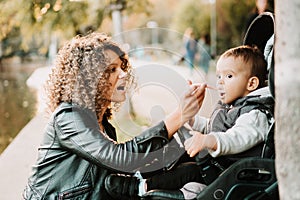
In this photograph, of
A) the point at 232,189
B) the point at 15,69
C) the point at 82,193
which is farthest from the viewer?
the point at 15,69

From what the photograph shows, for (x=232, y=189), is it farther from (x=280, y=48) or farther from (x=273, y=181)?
(x=280, y=48)

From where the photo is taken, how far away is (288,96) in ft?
8.18

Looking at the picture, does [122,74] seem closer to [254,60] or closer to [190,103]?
[190,103]

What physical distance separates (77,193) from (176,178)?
0.51 metres

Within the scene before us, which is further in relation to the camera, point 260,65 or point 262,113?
point 260,65

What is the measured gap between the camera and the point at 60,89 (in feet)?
11.0

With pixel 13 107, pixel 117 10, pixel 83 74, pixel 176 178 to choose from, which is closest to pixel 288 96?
pixel 176 178

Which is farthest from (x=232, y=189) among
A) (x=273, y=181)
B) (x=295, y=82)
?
(x=295, y=82)

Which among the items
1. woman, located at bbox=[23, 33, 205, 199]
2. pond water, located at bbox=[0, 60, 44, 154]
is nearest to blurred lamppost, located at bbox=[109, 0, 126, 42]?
pond water, located at bbox=[0, 60, 44, 154]

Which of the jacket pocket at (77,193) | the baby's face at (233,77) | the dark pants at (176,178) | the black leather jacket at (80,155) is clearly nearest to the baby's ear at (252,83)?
the baby's face at (233,77)

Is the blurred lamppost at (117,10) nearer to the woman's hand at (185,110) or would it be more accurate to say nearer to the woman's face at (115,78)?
the woman's face at (115,78)

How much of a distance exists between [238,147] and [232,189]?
269 mm

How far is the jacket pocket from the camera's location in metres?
3.14

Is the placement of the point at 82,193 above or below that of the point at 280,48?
below
